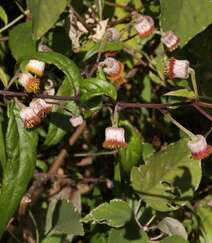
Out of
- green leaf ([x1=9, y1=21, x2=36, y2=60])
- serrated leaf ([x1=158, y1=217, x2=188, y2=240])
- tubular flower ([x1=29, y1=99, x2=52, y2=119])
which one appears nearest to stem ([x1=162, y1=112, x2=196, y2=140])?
tubular flower ([x1=29, y1=99, x2=52, y2=119])

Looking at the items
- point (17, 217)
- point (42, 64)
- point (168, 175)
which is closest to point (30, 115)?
point (42, 64)

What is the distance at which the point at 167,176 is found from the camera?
206 cm

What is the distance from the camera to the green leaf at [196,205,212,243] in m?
2.20

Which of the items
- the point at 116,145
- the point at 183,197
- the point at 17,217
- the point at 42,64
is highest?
the point at 42,64

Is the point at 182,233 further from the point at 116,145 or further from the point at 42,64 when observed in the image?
the point at 42,64

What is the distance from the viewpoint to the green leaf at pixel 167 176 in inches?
81.0

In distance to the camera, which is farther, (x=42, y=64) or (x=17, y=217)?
(x=17, y=217)

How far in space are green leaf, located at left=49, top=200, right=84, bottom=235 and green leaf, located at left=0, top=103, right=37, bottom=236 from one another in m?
0.30

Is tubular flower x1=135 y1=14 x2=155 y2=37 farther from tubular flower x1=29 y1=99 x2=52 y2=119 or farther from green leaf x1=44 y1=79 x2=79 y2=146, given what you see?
tubular flower x1=29 y1=99 x2=52 y2=119

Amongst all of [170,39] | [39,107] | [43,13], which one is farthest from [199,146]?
[43,13]

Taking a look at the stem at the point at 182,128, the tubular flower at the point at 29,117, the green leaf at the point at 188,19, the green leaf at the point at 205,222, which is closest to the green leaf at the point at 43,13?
the tubular flower at the point at 29,117

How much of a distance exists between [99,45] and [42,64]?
0.33m

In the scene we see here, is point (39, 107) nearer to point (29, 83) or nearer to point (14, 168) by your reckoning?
point (29, 83)

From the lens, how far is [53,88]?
6.67ft
